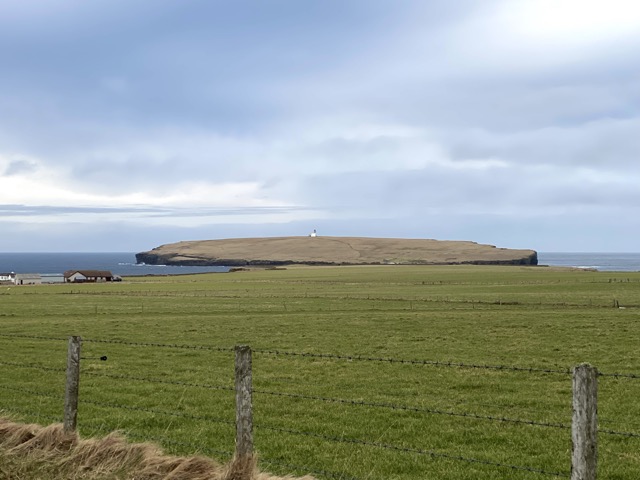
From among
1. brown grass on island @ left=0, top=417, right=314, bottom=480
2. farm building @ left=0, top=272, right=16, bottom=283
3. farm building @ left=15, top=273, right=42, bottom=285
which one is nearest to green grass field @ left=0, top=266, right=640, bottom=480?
brown grass on island @ left=0, top=417, right=314, bottom=480

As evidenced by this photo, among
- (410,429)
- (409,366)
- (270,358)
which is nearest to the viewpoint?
(410,429)

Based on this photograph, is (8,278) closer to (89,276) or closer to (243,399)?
(89,276)

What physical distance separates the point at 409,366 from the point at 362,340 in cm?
869

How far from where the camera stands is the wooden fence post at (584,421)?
691 centimetres

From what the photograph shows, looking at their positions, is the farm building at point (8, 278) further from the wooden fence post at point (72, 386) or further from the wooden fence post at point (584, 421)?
the wooden fence post at point (584, 421)

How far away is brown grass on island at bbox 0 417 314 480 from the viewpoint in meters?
8.20

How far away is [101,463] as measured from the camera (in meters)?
8.66

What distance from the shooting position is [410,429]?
14367 millimetres

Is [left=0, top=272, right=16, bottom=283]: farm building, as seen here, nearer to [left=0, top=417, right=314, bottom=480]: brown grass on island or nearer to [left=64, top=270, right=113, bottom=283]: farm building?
[left=64, top=270, right=113, bottom=283]: farm building

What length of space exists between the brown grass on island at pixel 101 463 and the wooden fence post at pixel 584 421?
321 cm

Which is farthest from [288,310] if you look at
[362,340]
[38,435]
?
[38,435]

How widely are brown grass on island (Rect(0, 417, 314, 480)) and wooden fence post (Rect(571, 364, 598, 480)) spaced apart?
321 centimetres

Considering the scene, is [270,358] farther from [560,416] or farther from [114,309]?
[114,309]

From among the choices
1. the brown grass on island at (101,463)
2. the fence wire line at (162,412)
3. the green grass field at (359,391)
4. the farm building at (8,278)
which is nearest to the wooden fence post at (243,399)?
the brown grass on island at (101,463)
